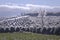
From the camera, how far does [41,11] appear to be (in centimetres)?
15625

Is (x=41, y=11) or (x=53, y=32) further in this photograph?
(x=41, y=11)

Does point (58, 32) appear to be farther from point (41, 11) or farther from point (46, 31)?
point (41, 11)

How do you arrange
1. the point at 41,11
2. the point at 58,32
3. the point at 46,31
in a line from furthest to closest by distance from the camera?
the point at 41,11 → the point at 46,31 → the point at 58,32

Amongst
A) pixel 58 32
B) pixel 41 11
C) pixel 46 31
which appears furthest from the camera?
pixel 41 11

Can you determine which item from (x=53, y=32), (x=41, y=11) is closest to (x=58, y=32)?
(x=53, y=32)

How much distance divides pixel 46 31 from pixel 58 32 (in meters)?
8.60

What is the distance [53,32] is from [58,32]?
3.03 m

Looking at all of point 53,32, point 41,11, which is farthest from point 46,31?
point 41,11

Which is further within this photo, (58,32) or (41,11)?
(41,11)

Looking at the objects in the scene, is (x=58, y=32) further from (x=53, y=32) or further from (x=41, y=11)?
(x=41, y=11)

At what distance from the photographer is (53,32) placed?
3644 inches

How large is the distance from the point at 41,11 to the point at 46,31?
197 feet

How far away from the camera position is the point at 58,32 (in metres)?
90.3

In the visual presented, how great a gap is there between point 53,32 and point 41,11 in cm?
6495
